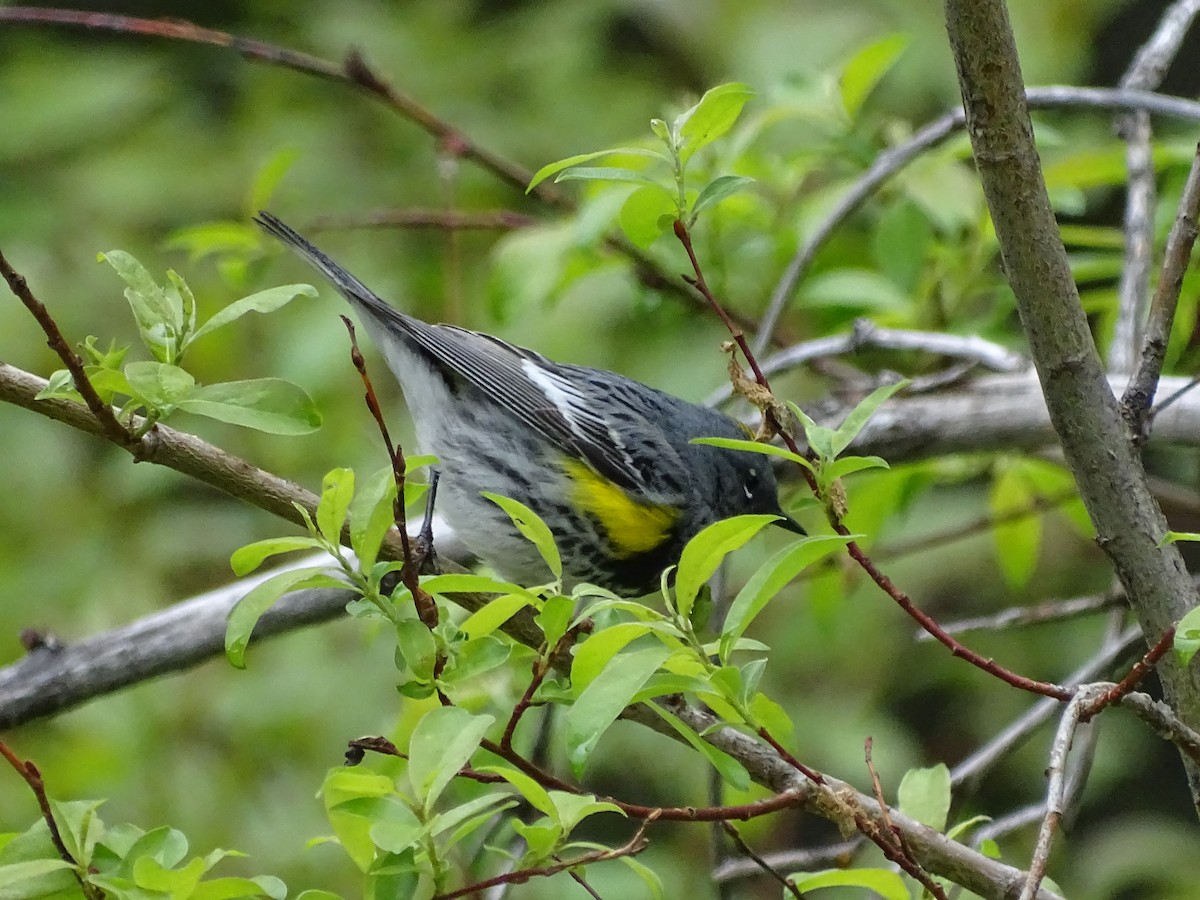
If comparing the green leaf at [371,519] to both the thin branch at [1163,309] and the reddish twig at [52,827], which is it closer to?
the reddish twig at [52,827]

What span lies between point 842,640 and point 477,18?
9.37 ft

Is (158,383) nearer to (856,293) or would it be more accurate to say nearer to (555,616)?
(555,616)

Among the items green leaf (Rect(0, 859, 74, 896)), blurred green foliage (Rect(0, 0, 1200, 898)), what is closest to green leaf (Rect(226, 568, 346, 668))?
green leaf (Rect(0, 859, 74, 896))

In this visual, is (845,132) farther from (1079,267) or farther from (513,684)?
(513,684)

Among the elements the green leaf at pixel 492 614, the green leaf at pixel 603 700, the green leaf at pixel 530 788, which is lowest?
the green leaf at pixel 530 788

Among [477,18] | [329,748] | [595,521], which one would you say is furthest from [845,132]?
[477,18]

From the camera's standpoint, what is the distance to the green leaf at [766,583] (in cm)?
113

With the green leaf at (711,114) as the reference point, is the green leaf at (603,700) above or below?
below

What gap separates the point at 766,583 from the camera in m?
1.16

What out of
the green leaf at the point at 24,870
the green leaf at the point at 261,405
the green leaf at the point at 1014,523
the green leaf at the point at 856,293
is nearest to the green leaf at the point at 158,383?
the green leaf at the point at 261,405

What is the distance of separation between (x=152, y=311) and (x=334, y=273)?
4.29 feet

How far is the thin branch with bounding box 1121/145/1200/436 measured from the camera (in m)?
1.38

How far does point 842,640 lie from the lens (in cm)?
407

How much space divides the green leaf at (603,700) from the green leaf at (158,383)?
0.47 m
